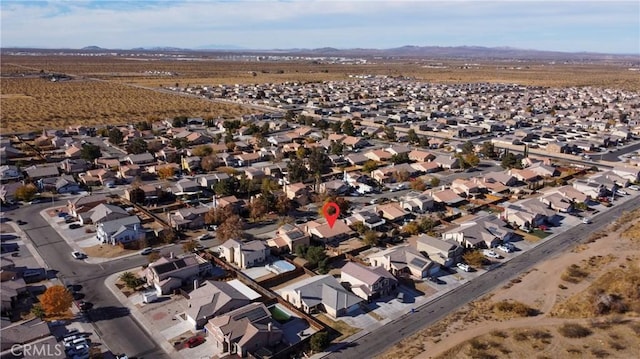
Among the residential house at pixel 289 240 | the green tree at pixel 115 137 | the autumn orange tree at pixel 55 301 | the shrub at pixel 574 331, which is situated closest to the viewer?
the shrub at pixel 574 331

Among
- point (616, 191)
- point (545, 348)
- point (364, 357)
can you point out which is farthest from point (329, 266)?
point (616, 191)

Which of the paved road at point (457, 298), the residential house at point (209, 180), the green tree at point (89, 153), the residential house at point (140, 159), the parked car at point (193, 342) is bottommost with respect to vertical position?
the parked car at point (193, 342)

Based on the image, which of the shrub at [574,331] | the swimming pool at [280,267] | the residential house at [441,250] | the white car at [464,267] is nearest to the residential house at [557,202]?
the residential house at [441,250]

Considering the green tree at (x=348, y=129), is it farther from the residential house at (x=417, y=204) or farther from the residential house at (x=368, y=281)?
the residential house at (x=368, y=281)

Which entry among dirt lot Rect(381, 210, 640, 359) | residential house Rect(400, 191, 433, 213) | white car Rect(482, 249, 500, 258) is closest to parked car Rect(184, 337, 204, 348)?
dirt lot Rect(381, 210, 640, 359)

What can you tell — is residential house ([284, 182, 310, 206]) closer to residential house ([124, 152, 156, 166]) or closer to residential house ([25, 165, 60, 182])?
residential house ([124, 152, 156, 166])

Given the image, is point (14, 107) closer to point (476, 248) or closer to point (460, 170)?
point (460, 170)

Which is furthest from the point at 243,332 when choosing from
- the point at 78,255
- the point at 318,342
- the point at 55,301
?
the point at 78,255
